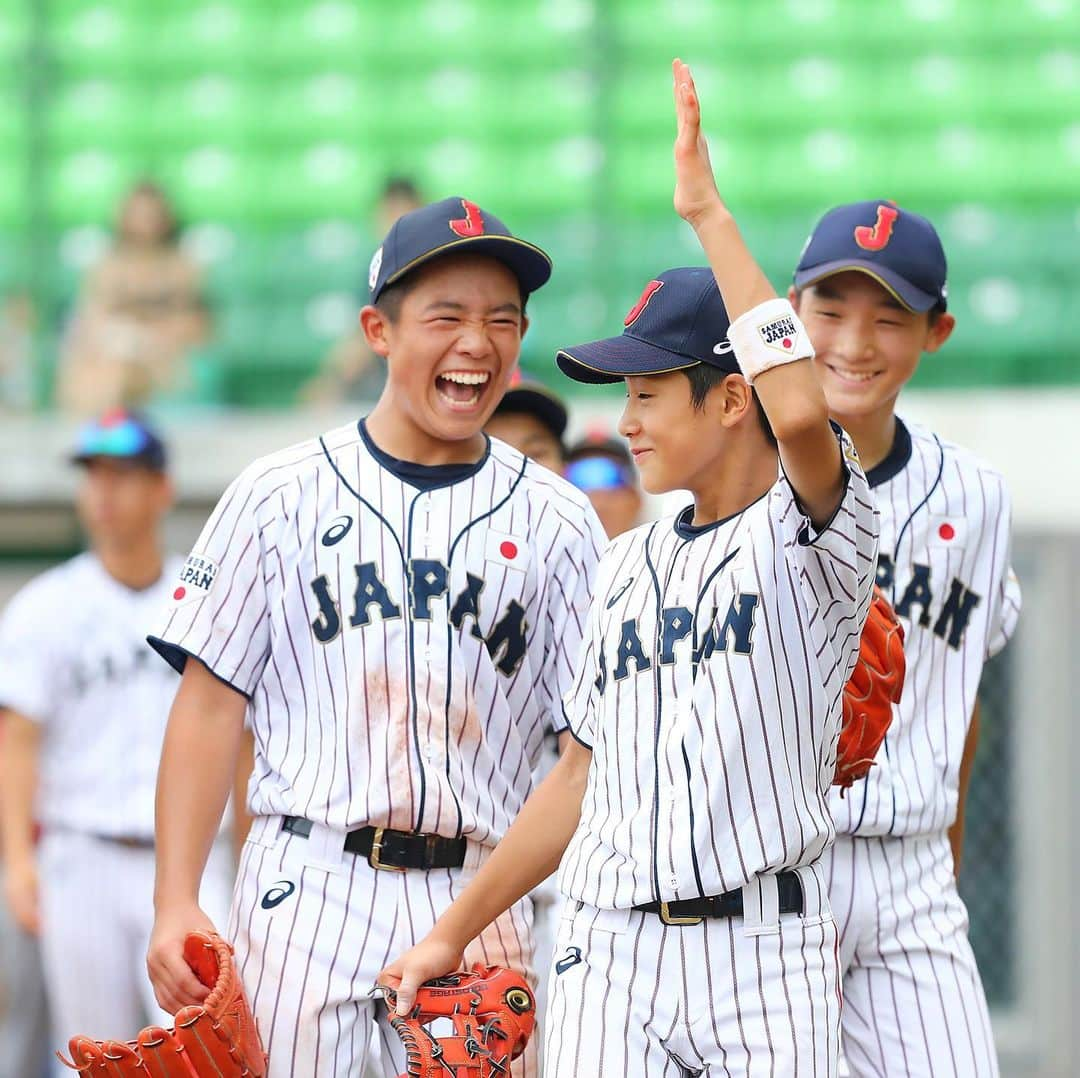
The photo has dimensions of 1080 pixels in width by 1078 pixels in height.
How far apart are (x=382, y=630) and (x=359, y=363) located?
5.10m

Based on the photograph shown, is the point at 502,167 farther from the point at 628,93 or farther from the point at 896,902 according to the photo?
the point at 896,902

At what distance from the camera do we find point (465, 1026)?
2949mm

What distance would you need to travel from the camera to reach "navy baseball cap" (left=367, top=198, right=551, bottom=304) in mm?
3277

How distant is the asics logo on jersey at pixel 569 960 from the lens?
2906 mm

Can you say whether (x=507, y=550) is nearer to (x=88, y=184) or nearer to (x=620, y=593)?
(x=620, y=593)

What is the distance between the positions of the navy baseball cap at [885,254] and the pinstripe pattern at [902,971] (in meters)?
1.01

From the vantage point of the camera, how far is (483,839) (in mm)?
3264

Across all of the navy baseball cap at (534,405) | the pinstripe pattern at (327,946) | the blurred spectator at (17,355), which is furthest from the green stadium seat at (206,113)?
the pinstripe pattern at (327,946)

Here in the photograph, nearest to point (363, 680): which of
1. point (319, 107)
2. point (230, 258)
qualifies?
point (230, 258)

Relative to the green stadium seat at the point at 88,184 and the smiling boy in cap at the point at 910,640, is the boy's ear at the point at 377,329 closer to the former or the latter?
the smiling boy in cap at the point at 910,640

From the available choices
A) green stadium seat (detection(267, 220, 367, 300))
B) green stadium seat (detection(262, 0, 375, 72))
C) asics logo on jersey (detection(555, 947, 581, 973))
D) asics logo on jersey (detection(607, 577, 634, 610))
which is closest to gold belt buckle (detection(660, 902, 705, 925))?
asics logo on jersey (detection(555, 947, 581, 973))

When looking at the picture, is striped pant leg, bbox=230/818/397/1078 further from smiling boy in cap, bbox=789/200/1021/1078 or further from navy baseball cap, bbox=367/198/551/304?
navy baseball cap, bbox=367/198/551/304

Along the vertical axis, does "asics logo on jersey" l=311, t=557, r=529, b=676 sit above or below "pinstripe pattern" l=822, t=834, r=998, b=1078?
above

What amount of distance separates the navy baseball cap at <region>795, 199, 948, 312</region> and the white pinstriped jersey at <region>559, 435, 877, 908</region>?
90cm
